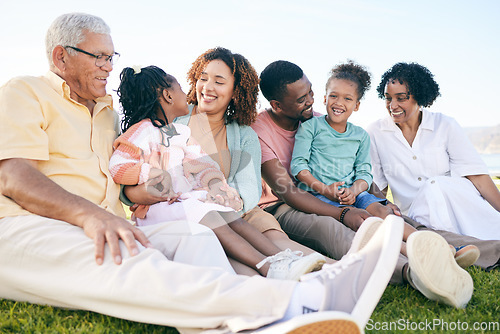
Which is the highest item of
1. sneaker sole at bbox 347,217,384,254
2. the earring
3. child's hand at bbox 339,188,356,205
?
the earring

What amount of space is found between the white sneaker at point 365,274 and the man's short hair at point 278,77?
7.49 ft

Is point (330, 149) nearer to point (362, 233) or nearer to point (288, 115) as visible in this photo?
point (288, 115)

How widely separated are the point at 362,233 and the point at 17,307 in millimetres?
1851

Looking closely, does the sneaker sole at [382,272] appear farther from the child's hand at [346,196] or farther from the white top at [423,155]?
the white top at [423,155]

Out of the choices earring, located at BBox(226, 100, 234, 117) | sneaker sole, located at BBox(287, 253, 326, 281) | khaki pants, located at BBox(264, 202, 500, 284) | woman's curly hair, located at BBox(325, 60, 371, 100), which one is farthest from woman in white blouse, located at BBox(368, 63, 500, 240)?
sneaker sole, located at BBox(287, 253, 326, 281)

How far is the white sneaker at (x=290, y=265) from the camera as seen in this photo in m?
2.30

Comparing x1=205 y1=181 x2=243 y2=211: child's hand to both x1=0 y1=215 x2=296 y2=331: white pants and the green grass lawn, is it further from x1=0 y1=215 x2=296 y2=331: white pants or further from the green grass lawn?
the green grass lawn

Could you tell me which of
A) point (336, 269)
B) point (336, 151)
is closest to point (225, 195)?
point (336, 269)

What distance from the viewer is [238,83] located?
3.48 m

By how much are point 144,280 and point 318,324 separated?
769mm

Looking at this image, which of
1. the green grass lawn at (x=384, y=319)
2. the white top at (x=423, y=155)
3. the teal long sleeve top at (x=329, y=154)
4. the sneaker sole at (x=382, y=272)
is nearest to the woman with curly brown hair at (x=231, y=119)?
the teal long sleeve top at (x=329, y=154)

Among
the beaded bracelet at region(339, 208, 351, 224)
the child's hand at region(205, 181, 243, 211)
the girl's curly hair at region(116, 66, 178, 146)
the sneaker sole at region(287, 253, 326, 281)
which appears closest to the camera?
the sneaker sole at region(287, 253, 326, 281)

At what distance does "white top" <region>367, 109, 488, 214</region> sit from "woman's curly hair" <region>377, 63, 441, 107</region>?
17cm

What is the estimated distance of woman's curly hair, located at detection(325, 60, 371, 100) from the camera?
402 cm
